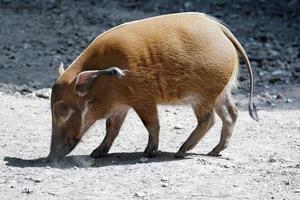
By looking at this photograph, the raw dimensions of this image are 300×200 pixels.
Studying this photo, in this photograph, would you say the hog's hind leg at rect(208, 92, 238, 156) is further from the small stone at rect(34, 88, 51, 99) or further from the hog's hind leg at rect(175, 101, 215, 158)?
the small stone at rect(34, 88, 51, 99)

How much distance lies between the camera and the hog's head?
5742 mm

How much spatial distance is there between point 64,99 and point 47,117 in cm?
152

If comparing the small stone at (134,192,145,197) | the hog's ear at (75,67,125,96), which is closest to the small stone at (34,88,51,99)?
the hog's ear at (75,67,125,96)

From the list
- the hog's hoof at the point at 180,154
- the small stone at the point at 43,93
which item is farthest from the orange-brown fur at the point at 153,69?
the small stone at the point at 43,93

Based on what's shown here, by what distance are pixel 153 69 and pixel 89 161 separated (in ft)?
2.74

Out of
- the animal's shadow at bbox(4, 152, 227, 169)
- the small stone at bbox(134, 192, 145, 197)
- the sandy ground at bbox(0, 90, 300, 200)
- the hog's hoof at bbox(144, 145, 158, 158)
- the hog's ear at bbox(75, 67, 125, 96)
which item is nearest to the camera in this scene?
Result: the small stone at bbox(134, 192, 145, 197)

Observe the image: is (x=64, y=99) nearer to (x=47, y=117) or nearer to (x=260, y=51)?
(x=47, y=117)

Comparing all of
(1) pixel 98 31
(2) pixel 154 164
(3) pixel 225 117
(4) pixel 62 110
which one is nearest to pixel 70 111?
(4) pixel 62 110

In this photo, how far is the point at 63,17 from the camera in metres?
11.5

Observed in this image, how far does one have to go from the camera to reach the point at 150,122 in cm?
594

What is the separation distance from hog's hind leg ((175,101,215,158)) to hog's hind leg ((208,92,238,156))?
0.56 feet

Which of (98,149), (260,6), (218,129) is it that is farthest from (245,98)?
(260,6)

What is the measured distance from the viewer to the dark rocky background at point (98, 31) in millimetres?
9156

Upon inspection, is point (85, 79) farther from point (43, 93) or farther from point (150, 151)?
point (43, 93)
